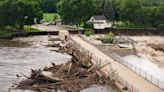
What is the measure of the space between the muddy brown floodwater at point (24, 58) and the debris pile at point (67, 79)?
5.07 feet

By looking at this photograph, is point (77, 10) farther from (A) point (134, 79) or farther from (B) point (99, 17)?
(A) point (134, 79)

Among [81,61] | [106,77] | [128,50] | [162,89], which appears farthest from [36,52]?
[162,89]

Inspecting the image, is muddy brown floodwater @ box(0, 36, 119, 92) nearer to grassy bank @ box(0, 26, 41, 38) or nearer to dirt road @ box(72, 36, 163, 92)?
dirt road @ box(72, 36, 163, 92)

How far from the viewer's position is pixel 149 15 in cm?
12275

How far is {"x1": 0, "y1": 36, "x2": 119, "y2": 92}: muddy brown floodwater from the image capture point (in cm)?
4862

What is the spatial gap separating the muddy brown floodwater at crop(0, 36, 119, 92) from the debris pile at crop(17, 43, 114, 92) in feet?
5.07

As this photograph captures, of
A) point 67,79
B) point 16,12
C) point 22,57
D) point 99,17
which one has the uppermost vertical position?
point 16,12

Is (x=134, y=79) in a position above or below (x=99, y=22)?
above

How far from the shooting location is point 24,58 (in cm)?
6662

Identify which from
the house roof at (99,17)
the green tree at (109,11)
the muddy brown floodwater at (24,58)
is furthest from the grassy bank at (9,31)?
the green tree at (109,11)

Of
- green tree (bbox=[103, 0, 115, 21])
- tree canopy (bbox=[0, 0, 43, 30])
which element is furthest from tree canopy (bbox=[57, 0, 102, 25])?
tree canopy (bbox=[0, 0, 43, 30])

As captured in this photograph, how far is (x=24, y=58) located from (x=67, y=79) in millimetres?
22958

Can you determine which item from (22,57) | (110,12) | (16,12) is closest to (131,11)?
(110,12)

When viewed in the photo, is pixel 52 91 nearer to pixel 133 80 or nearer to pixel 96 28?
pixel 133 80
